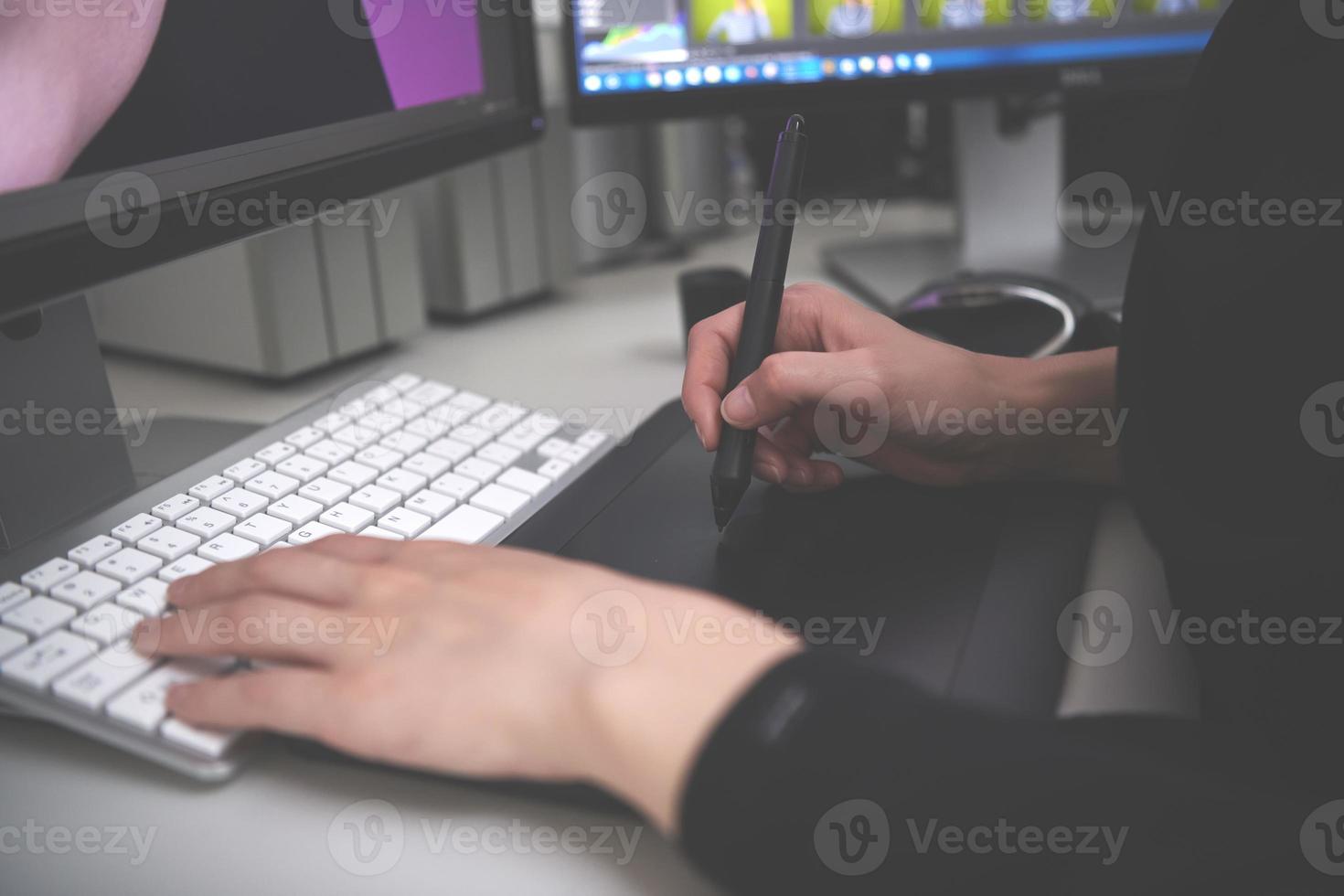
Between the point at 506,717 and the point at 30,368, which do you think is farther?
the point at 30,368

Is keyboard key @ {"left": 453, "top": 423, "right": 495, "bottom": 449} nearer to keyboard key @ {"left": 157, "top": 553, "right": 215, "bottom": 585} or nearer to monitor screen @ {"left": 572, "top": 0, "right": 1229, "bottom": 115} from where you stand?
keyboard key @ {"left": 157, "top": 553, "right": 215, "bottom": 585}

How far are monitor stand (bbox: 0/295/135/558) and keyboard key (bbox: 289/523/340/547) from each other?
0.14 metres

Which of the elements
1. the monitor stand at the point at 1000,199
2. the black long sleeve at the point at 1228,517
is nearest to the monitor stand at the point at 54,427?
the black long sleeve at the point at 1228,517

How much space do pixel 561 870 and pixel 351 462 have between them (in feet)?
0.79

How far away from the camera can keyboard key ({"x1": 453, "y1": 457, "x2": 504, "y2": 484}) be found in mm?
490

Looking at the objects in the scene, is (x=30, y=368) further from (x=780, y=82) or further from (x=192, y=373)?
(x=780, y=82)

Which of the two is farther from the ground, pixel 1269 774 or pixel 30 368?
pixel 30 368

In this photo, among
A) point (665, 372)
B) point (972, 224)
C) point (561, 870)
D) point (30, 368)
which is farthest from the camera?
point (972, 224)

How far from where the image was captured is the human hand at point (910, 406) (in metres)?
0.50

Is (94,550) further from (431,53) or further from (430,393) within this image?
(431,53)

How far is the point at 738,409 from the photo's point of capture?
1.52 feet

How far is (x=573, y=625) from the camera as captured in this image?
13.1 inches

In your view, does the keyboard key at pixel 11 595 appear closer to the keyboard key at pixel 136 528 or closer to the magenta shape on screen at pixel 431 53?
the keyboard key at pixel 136 528

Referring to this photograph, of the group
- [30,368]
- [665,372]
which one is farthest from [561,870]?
[665,372]
